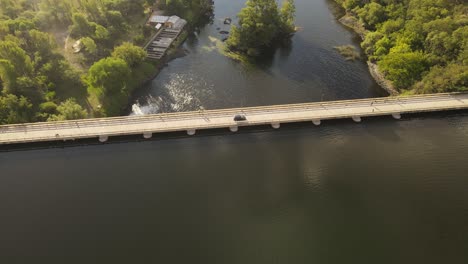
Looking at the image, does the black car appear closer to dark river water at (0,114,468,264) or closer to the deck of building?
dark river water at (0,114,468,264)

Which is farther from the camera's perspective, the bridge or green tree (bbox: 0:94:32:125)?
green tree (bbox: 0:94:32:125)

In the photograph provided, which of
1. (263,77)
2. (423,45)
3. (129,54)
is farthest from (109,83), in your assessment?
(423,45)

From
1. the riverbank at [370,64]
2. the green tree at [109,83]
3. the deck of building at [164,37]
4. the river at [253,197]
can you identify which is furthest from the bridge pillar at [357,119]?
the deck of building at [164,37]

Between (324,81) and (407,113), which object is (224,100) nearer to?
(324,81)

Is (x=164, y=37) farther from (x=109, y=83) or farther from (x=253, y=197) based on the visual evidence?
(x=253, y=197)

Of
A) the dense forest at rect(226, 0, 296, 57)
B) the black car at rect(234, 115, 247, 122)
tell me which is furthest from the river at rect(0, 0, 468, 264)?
the dense forest at rect(226, 0, 296, 57)

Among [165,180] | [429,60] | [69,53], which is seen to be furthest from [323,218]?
[69,53]
